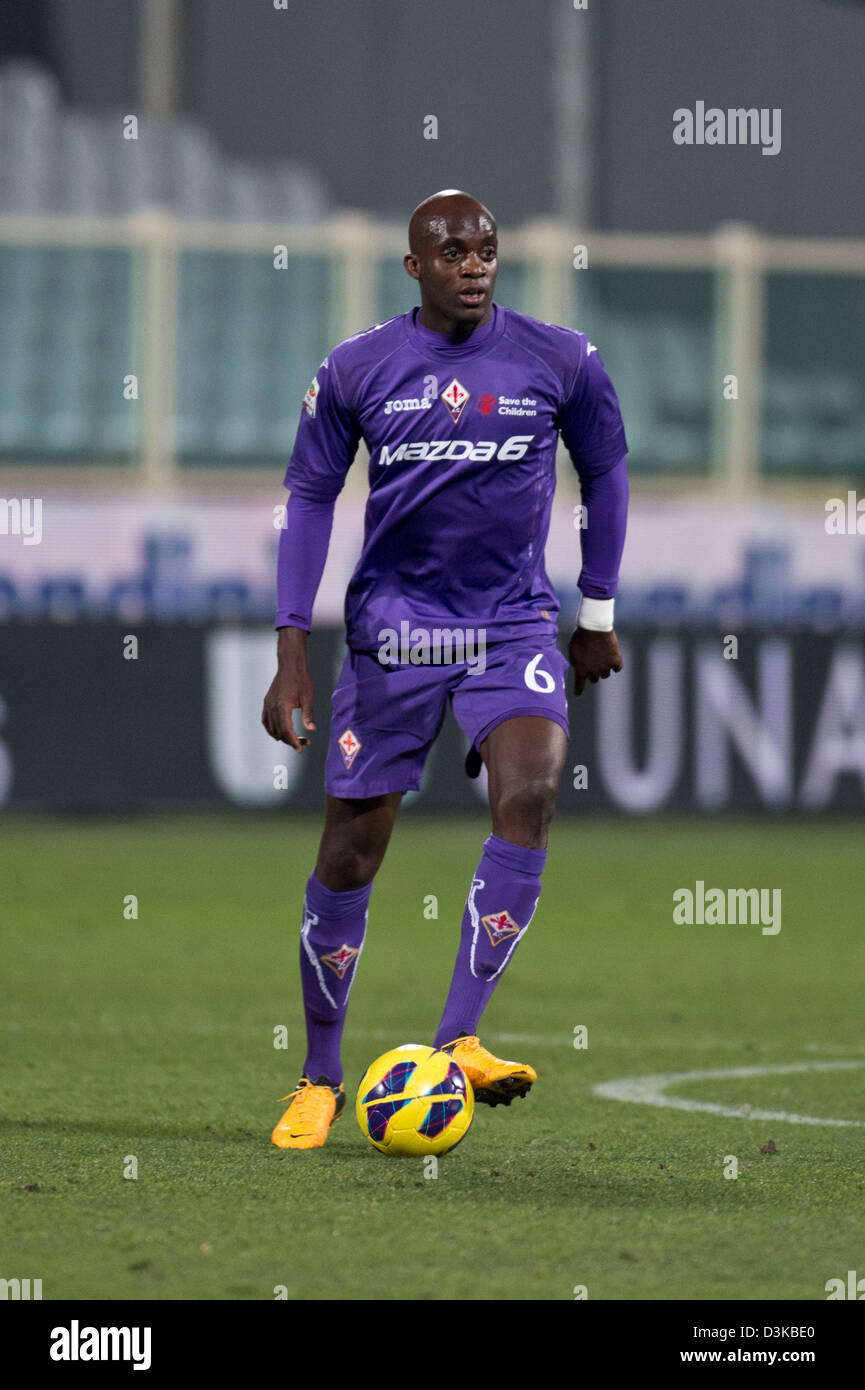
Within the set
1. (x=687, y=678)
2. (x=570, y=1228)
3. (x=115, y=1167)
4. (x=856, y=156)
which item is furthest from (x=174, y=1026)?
(x=856, y=156)

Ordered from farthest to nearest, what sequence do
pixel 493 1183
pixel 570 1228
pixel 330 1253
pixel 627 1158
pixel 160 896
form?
1. pixel 160 896
2. pixel 627 1158
3. pixel 493 1183
4. pixel 570 1228
5. pixel 330 1253

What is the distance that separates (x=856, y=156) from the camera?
67.6 ft

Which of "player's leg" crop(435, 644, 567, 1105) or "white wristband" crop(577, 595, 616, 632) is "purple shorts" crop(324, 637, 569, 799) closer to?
"player's leg" crop(435, 644, 567, 1105)

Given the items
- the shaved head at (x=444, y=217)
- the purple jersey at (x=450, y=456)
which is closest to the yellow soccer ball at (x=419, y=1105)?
the purple jersey at (x=450, y=456)

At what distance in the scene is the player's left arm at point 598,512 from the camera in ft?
17.1

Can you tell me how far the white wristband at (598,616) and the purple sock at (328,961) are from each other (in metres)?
0.80

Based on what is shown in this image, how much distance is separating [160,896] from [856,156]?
1263 centimetres

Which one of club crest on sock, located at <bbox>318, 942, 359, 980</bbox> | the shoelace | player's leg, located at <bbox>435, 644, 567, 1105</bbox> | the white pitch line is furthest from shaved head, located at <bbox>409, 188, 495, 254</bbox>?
the white pitch line

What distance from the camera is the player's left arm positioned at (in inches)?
206

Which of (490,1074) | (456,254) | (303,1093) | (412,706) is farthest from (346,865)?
(456,254)

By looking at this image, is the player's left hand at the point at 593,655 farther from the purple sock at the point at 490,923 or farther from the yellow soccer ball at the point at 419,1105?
the yellow soccer ball at the point at 419,1105

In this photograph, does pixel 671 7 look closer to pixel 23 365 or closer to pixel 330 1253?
pixel 23 365

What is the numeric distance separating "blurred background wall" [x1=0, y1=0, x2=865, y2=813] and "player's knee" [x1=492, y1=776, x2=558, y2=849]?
8.70 meters

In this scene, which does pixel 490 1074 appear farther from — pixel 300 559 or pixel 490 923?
pixel 300 559
